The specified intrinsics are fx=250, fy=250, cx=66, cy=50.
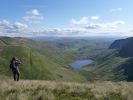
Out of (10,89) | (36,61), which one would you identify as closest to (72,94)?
(10,89)

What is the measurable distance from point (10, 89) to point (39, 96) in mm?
2978

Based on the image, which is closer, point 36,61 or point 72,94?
point 72,94

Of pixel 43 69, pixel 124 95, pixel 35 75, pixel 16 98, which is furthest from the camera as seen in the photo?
pixel 43 69

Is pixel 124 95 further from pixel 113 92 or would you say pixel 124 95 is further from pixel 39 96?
pixel 39 96

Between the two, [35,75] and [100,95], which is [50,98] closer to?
[100,95]

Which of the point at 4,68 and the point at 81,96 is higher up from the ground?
the point at 81,96

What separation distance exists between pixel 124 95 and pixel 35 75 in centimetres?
15588

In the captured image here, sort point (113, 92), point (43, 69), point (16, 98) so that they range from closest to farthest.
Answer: point (16, 98) < point (113, 92) < point (43, 69)

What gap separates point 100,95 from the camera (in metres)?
15.4

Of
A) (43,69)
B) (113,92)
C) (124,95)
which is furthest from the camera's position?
(43,69)

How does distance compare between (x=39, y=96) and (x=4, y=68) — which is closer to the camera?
(x=39, y=96)

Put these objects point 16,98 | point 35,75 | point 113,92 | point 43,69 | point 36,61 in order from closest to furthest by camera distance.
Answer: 1. point 16,98
2. point 113,92
3. point 35,75
4. point 43,69
5. point 36,61

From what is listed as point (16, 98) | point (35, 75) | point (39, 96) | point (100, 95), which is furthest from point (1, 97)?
point (35, 75)

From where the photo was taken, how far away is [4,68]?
565 feet
